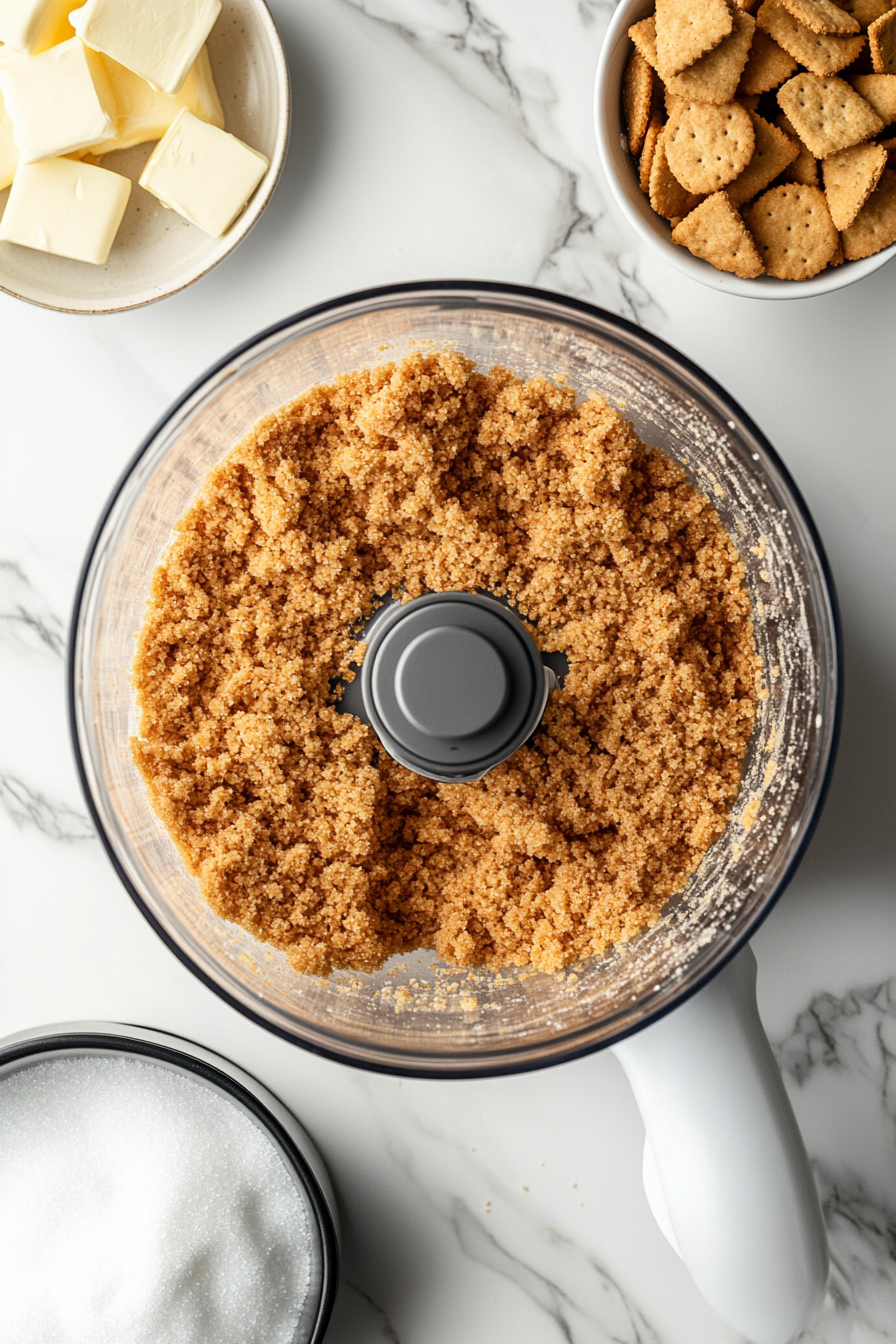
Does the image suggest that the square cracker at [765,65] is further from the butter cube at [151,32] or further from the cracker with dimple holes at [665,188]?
the butter cube at [151,32]

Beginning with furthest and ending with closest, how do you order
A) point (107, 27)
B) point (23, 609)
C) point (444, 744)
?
point (23, 609) → point (107, 27) → point (444, 744)

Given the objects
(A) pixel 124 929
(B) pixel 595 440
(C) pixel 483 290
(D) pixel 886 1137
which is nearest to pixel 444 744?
(B) pixel 595 440

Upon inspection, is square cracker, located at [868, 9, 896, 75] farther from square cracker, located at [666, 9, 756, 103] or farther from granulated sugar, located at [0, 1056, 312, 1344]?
granulated sugar, located at [0, 1056, 312, 1344]

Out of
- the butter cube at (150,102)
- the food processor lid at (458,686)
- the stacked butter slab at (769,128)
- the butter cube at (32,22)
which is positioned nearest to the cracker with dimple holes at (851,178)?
the stacked butter slab at (769,128)

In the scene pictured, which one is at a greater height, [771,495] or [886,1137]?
[771,495]

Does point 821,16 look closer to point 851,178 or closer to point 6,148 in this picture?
point 851,178

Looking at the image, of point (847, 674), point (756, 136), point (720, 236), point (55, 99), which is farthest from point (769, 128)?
point (55, 99)

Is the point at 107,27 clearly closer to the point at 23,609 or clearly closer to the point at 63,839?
the point at 23,609
